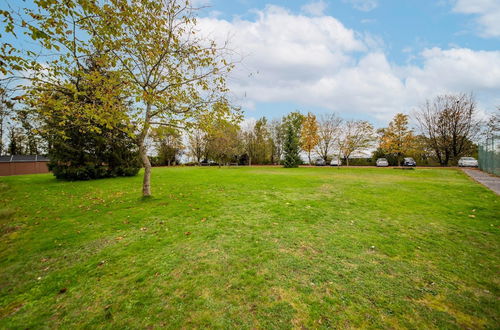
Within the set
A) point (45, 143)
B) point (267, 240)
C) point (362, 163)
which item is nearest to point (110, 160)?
point (45, 143)

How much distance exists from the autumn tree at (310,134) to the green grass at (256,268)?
1242 inches

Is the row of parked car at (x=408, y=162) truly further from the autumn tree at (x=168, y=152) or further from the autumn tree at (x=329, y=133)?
the autumn tree at (x=168, y=152)

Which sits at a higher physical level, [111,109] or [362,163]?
[111,109]

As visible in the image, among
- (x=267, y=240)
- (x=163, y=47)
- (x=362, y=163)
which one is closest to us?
(x=267, y=240)

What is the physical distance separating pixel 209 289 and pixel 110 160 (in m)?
19.4

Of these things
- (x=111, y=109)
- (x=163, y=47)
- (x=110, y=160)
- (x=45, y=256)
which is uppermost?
(x=163, y=47)

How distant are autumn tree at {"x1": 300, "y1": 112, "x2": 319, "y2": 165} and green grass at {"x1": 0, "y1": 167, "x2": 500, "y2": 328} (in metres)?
31.5

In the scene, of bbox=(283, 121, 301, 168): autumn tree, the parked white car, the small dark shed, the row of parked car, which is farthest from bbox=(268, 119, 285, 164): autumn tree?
the small dark shed

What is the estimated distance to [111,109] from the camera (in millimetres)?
6188

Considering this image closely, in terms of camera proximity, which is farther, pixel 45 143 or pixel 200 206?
pixel 45 143

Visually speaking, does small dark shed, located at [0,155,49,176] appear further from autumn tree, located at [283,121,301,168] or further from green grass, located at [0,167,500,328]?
autumn tree, located at [283,121,301,168]

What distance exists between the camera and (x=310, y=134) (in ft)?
125

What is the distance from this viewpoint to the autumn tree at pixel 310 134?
3762cm

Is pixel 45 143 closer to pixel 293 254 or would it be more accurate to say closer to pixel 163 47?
pixel 163 47
